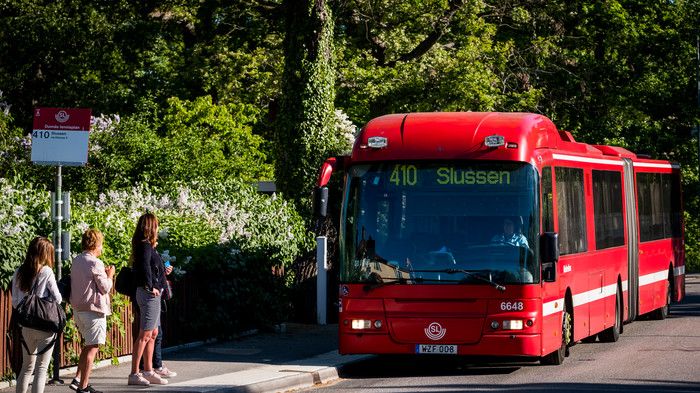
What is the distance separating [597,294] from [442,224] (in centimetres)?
448

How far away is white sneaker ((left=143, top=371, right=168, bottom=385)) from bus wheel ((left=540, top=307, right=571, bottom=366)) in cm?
523

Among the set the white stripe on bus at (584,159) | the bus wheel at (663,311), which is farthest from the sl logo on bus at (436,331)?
the bus wheel at (663,311)

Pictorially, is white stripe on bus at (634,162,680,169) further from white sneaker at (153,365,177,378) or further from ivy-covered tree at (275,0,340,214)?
white sneaker at (153,365,177,378)

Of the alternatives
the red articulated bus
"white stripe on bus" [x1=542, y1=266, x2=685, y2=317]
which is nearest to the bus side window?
the red articulated bus

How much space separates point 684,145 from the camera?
55.1m

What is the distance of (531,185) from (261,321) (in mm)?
6484

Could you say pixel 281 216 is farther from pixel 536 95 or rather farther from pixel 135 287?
pixel 536 95

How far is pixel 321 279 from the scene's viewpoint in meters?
22.8

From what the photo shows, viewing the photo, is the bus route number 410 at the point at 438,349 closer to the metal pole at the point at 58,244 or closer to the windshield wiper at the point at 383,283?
the windshield wiper at the point at 383,283

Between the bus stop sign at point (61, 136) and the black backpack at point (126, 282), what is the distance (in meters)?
1.23

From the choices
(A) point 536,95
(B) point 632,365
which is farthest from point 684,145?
(B) point 632,365

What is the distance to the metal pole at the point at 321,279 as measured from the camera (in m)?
22.6

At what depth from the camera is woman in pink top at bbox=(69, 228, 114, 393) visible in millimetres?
13047

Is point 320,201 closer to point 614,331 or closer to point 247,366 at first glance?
point 247,366
